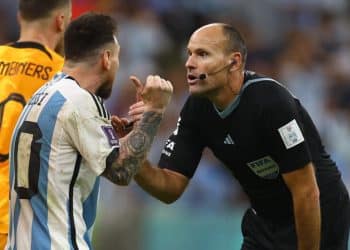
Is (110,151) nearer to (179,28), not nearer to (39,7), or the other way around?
(39,7)

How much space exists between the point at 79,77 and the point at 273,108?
1247mm

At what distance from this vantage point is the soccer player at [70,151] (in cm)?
574

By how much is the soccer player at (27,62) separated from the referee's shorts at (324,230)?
5.00ft

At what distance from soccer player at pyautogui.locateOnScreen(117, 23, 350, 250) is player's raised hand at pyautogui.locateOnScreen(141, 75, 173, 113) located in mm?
448

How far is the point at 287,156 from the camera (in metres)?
6.52

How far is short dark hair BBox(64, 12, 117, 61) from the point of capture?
591 cm

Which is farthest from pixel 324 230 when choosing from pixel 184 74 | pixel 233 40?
pixel 184 74

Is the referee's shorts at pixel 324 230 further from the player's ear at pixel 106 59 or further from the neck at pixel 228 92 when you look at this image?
the player's ear at pixel 106 59

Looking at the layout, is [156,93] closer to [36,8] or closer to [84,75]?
[84,75]

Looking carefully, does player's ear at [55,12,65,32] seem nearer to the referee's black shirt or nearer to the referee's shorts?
the referee's black shirt

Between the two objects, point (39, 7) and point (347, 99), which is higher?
point (39, 7)

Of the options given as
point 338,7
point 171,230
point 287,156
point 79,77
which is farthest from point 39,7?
point 338,7

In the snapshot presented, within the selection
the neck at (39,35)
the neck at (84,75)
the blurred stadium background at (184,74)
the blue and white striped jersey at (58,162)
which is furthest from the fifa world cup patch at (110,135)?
the blurred stadium background at (184,74)

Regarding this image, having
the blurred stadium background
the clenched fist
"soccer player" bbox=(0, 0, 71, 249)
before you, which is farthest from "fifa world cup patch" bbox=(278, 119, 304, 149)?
the blurred stadium background
